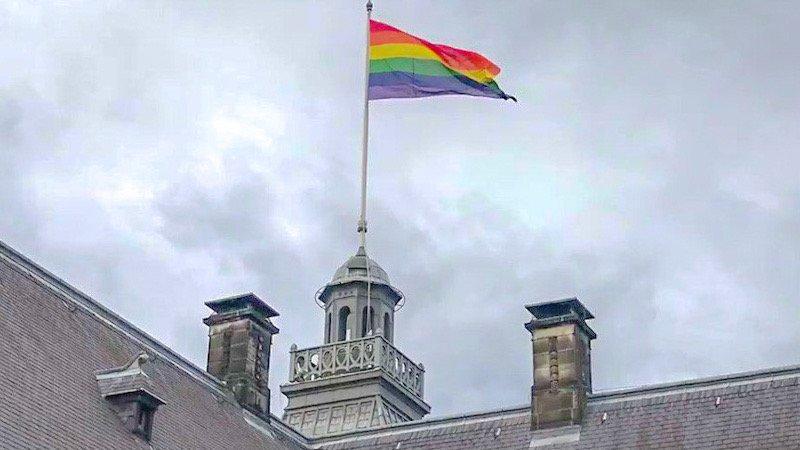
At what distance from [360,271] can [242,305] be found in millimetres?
12040

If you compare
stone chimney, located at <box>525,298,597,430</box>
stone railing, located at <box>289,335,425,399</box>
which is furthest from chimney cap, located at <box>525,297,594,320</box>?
stone railing, located at <box>289,335,425,399</box>

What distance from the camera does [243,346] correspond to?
117 ft

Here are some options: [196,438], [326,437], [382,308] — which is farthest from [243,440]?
[382,308]

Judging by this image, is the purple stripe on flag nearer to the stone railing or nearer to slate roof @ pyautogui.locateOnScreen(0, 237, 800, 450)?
the stone railing

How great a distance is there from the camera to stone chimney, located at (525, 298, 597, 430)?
33.9 metres

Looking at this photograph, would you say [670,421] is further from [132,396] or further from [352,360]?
[352,360]

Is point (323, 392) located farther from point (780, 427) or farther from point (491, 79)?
point (780, 427)

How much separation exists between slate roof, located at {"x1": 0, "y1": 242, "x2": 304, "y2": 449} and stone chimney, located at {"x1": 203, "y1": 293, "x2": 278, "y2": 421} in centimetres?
92

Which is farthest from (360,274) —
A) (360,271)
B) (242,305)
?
(242,305)

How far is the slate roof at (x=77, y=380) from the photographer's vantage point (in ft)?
82.8

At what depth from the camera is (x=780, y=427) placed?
31.1 m

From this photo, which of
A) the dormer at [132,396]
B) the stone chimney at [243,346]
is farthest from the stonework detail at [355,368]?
the dormer at [132,396]

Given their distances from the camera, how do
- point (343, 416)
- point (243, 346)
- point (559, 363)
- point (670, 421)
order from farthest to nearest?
1. point (343, 416)
2. point (243, 346)
3. point (559, 363)
4. point (670, 421)

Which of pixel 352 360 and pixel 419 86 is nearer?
pixel 419 86
